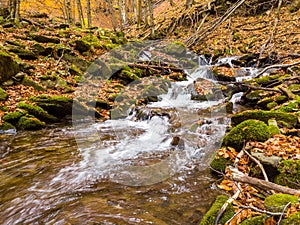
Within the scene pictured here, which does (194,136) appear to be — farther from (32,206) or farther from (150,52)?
(150,52)

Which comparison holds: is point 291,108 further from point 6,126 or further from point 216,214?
point 6,126

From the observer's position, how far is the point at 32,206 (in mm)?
3584

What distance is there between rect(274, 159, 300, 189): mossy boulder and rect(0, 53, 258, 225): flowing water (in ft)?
3.26

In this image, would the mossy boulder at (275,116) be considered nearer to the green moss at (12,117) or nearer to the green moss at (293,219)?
the green moss at (293,219)

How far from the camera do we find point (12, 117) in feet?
23.5

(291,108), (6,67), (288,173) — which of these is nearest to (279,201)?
(288,173)

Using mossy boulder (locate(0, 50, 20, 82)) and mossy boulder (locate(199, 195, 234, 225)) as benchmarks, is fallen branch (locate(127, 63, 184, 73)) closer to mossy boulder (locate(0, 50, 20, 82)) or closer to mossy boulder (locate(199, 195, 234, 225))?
mossy boulder (locate(0, 50, 20, 82))

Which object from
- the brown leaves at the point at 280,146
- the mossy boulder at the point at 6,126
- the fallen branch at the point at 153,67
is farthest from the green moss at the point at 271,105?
the mossy boulder at the point at 6,126

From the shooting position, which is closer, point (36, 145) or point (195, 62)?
point (36, 145)

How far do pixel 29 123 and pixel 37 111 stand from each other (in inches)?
22.1

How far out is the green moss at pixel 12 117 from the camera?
23.2 ft

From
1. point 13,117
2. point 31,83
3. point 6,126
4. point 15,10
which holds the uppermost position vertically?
point 15,10

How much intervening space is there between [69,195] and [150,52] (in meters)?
13.5

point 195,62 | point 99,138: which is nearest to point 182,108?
point 99,138
